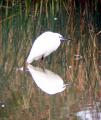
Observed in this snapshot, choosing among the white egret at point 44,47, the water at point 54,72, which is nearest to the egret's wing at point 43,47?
the white egret at point 44,47

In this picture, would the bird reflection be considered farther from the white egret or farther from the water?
the white egret

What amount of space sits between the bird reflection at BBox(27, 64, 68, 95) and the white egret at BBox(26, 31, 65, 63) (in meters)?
0.18

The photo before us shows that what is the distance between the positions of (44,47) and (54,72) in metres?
0.58

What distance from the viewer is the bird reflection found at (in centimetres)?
477

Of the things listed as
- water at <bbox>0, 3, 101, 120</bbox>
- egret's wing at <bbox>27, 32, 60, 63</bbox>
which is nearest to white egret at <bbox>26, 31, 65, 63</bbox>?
egret's wing at <bbox>27, 32, 60, 63</bbox>

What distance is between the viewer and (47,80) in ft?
16.8

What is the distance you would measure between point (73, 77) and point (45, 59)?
36.6 inches

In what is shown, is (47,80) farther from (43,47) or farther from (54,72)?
(43,47)

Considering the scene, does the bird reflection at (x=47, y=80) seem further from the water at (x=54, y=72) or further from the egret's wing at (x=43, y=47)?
the egret's wing at (x=43, y=47)

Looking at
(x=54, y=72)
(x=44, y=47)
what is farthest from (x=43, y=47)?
(x=54, y=72)

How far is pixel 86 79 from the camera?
499cm

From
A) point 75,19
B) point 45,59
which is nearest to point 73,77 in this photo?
point 45,59

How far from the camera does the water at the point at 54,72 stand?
13.6ft

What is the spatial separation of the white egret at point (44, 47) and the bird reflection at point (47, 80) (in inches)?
6.9
